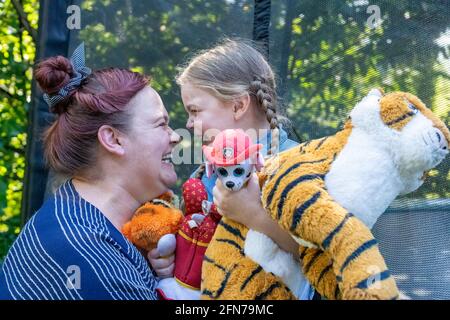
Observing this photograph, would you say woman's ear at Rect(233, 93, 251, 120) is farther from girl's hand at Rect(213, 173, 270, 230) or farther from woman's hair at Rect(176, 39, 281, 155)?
girl's hand at Rect(213, 173, 270, 230)

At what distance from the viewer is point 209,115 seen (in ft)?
6.22

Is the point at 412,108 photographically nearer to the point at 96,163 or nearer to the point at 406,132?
the point at 406,132

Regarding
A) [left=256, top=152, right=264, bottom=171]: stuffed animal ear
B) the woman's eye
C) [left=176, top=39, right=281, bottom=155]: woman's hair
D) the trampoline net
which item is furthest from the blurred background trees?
[left=256, top=152, right=264, bottom=171]: stuffed animal ear

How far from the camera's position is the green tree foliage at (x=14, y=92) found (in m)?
3.54

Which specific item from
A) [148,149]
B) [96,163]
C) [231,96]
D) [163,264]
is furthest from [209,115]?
[163,264]

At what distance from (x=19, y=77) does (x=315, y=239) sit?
2.92m

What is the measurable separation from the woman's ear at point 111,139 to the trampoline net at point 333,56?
0.66m

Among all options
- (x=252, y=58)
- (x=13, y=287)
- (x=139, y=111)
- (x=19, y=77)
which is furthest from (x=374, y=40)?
(x=19, y=77)

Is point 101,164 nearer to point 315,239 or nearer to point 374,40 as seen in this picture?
point 315,239

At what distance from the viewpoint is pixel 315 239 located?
4.07 feet

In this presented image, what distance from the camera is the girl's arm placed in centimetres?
140

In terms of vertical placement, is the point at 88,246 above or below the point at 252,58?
below

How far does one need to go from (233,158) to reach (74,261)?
51 centimetres
